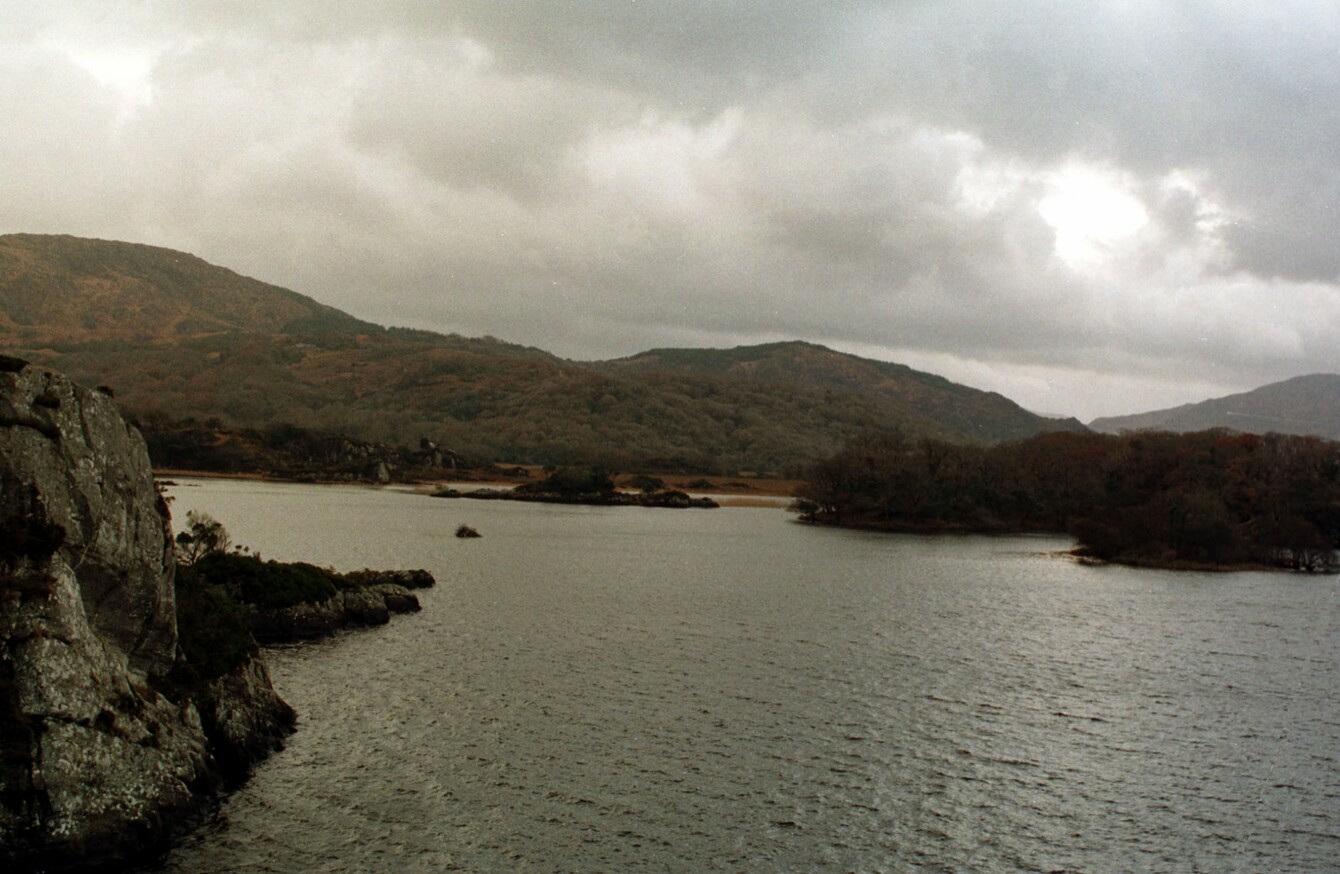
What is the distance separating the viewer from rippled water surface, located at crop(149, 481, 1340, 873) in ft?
67.5

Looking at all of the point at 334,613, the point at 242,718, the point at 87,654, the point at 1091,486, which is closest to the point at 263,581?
the point at 334,613

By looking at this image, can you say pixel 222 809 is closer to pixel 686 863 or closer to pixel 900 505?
pixel 686 863

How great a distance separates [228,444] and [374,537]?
126 m

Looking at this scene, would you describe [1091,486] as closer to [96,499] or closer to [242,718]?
[242,718]

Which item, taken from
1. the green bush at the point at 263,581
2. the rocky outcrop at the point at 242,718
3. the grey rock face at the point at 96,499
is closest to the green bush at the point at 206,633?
the rocky outcrop at the point at 242,718

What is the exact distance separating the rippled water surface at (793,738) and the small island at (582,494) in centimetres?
10359

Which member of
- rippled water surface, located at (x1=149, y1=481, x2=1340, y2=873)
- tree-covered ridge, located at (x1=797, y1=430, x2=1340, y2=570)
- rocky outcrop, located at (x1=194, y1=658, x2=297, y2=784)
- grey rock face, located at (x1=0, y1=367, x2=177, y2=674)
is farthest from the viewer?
tree-covered ridge, located at (x1=797, y1=430, x2=1340, y2=570)

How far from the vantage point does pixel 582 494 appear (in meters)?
168

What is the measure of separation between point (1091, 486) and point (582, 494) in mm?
83073

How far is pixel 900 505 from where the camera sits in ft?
441

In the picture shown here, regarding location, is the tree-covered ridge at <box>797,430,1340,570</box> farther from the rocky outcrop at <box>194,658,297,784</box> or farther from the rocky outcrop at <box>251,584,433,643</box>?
the rocky outcrop at <box>194,658,297,784</box>

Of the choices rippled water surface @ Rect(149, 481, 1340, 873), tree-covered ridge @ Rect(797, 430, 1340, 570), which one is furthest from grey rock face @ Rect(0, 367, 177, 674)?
tree-covered ridge @ Rect(797, 430, 1340, 570)

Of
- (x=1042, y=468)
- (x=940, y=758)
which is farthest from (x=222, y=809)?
(x=1042, y=468)

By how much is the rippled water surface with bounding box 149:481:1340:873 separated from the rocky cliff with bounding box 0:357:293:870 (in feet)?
5.04
